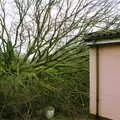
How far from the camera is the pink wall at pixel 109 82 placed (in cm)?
967

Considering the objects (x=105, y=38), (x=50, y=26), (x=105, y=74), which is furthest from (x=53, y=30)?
(x=105, y=74)

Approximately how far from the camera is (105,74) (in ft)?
33.5

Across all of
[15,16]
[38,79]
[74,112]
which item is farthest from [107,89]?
[15,16]

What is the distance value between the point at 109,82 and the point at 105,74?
369 millimetres

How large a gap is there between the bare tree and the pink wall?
4286 millimetres

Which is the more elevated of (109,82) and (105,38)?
(105,38)

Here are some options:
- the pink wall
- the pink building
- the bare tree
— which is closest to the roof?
the pink building

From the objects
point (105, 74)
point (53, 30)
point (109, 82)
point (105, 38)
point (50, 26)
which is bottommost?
point (109, 82)

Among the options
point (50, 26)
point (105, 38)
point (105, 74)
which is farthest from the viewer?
point (50, 26)

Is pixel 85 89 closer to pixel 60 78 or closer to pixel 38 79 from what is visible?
pixel 60 78

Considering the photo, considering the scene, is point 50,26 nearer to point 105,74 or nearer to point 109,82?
point 105,74

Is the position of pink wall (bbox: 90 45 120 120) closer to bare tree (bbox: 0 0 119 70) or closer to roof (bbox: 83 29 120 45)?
roof (bbox: 83 29 120 45)

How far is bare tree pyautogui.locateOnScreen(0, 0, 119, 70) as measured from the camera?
1477 cm

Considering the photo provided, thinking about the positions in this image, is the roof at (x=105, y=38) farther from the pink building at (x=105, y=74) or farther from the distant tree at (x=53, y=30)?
the distant tree at (x=53, y=30)
